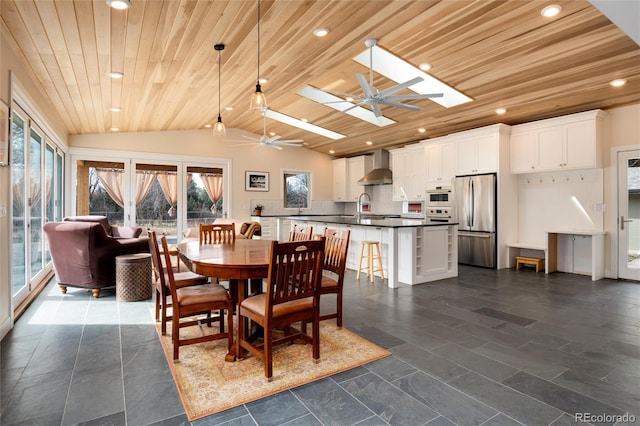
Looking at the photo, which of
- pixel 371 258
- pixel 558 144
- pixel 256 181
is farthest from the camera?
pixel 256 181

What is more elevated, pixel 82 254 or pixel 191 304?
pixel 82 254

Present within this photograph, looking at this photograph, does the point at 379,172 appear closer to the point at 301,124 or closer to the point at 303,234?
the point at 301,124

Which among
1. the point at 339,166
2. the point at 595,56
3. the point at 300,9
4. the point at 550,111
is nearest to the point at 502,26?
the point at 595,56

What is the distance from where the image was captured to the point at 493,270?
6.00 meters

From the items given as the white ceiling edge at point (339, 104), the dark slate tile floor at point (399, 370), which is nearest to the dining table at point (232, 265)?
the dark slate tile floor at point (399, 370)

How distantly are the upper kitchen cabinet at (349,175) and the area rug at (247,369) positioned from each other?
6.74m

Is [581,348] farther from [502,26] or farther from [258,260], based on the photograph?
[502,26]

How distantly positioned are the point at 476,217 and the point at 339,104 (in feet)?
10.5

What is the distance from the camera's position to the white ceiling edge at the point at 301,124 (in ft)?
22.9

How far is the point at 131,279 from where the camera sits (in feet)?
13.5

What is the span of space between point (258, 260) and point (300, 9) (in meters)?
2.13

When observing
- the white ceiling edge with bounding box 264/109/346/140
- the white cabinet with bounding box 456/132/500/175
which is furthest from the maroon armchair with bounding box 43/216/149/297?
the white cabinet with bounding box 456/132/500/175

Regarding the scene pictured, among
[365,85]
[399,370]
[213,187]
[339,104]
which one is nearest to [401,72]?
[365,85]

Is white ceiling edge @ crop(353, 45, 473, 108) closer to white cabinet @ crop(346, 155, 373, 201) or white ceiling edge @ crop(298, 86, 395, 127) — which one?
white ceiling edge @ crop(298, 86, 395, 127)
